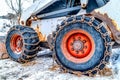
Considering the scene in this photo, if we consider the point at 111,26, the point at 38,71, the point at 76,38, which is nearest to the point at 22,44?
the point at 38,71

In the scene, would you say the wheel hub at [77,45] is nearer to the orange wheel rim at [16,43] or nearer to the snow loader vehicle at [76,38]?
the snow loader vehicle at [76,38]

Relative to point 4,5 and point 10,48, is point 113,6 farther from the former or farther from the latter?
point 4,5

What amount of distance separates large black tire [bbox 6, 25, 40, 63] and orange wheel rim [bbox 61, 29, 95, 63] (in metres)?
1.19

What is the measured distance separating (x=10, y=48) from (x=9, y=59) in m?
0.35

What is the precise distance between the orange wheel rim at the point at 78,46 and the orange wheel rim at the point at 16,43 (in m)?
1.64

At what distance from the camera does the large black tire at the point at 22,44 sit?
6.02m

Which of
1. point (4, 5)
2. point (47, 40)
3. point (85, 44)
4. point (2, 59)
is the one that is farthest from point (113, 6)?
point (4, 5)

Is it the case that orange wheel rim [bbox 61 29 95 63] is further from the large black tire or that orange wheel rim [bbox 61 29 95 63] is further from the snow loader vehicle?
the large black tire

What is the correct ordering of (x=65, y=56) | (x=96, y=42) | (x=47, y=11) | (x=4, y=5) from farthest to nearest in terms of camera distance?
(x=4, y=5) → (x=47, y=11) → (x=65, y=56) → (x=96, y=42)

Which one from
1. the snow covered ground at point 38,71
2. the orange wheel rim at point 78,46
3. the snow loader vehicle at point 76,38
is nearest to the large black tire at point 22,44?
the snow loader vehicle at point 76,38

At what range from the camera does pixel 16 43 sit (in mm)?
6621

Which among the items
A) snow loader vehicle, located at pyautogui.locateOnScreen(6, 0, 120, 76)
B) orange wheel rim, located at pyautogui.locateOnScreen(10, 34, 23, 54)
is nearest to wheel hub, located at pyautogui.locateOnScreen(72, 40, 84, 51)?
snow loader vehicle, located at pyautogui.locateOnScreen(6, 0, 120, 76)

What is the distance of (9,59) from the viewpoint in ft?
22.0

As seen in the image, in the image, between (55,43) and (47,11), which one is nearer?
(55,43)
